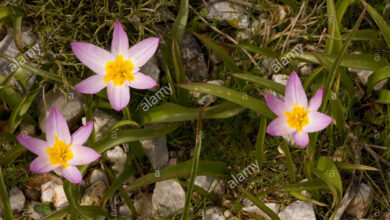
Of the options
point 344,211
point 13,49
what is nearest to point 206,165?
point 344,211

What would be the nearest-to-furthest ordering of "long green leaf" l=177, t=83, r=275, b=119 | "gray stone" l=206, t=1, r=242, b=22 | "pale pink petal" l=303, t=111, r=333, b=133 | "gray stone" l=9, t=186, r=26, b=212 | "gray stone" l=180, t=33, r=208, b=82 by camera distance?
"pale pink petal" l=303, t=111, r=333, b=133 < "long green leaf" l=177, t=83, r=275, b=119 < "gray stone" l=9, t=186, r=26, b=212 < "gray stone" l=180, t=33, r=208, b=82 < "gray stone" l=206, t=1, r=242, b=22

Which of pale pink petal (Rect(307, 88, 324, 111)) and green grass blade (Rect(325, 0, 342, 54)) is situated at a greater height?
green grass blade (Rect(325, 0, 342, 54))

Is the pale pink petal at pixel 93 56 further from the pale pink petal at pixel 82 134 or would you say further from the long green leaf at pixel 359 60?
the long green leaf at pixel 359 60

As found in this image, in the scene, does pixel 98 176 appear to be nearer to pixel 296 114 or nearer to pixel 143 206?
pixel 143 206

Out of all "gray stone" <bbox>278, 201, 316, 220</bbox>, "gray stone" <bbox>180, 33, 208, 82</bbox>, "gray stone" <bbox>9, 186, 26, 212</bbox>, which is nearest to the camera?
"gray stone" <bbox>278, 201, 316, 220</bbox>

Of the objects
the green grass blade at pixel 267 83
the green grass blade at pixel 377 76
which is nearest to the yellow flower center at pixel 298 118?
the green grass blade at pixel 267 83

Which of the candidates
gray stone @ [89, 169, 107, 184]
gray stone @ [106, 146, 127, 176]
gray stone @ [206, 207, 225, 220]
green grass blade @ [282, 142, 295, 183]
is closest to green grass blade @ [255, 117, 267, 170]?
green grass blade @ [282, 142, 295, 183]

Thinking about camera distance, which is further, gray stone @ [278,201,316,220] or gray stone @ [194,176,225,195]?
gray stone @ [194,176,225,195]

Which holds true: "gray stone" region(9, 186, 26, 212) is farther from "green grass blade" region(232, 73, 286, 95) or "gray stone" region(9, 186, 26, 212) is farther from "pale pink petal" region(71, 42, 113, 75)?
"green grass blade" region(232, 73, 286, 95)
